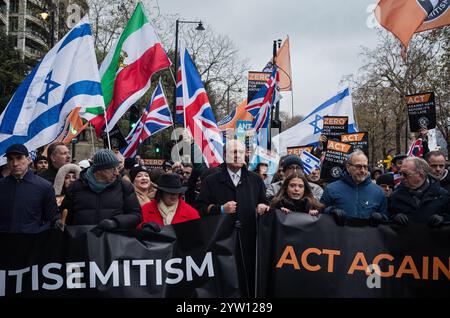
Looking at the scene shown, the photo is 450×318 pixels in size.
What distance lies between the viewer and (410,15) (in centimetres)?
835

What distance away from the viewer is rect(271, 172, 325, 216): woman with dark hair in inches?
204

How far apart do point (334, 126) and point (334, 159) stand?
2002 mm

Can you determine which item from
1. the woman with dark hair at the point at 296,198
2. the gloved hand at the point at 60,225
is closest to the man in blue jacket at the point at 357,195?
the woman with dark hair at the point at 296,198

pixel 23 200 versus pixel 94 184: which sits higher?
pixel 94 184

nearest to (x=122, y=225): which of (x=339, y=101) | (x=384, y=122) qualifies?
(x=339, y=101)

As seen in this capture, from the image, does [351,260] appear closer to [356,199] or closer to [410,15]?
[356,199]

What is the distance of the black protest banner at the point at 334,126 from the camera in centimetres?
1150

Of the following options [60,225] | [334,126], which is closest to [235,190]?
[60,225]

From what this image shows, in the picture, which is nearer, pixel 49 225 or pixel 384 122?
pixel 49 225

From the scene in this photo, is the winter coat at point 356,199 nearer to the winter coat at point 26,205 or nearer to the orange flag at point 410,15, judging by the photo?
the winter coat at point 26,205

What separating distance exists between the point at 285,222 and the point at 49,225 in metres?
2.25

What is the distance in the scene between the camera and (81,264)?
438 cm

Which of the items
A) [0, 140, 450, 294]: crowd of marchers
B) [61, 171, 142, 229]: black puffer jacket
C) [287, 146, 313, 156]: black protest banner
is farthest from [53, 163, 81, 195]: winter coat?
[287, 146, 313, 156]: black protest banner
